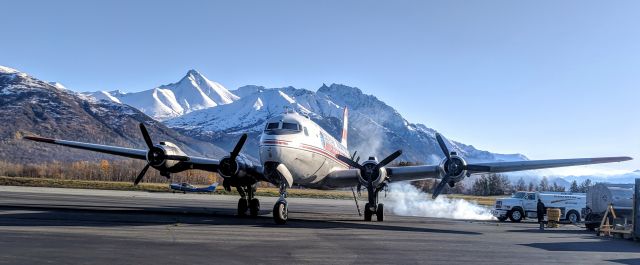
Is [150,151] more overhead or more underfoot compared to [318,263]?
more overhead

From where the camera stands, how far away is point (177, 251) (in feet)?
43.3

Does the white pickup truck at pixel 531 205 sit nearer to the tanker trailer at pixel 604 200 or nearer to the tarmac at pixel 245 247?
the tanker trailer at pixel 604 200

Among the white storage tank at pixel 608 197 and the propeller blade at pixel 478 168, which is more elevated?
the propeller blade at pixel 478 168

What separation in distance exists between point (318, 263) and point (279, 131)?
1200cm

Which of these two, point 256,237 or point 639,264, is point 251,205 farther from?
point 639,264

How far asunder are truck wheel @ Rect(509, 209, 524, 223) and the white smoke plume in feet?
11.4

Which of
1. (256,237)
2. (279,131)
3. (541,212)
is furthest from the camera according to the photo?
(541,212)

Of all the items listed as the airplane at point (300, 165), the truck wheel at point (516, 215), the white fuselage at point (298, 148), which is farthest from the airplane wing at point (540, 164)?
the truck wheel at point (516, 215)

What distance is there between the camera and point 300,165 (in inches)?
953

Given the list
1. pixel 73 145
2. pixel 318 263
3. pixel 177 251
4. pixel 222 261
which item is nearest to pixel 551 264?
pixel 318 263

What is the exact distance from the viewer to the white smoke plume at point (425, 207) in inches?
1804

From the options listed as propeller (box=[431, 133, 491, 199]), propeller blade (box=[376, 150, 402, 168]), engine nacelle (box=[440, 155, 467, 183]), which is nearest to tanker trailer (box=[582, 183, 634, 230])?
propeller (box=[431, 133, 491, 199])

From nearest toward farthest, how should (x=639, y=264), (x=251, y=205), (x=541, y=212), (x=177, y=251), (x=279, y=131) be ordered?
(x=177, y=251) < (x=639, y=264) < (x=279, y=131) < (x=251, y=205) < (x=541, y=212)

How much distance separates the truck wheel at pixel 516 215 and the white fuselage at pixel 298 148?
62.4ft
